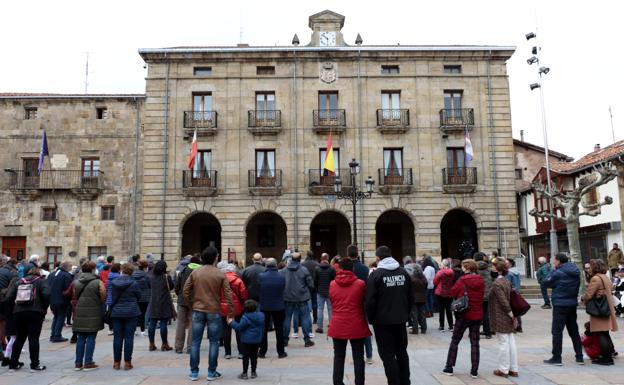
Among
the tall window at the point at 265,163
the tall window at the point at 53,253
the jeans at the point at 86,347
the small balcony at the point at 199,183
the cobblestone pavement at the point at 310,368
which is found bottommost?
the cobblestone pavement at the point at 310,368

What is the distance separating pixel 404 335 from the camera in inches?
259

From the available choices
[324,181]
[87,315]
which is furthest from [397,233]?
[87,315]

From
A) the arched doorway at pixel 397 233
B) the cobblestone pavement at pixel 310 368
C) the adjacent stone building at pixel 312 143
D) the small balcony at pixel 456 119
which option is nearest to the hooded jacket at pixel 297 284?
the cobblestone pavement at pixel 310 368

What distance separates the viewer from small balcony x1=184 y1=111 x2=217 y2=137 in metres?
26.2

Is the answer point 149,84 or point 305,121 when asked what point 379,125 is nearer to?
point 305,121

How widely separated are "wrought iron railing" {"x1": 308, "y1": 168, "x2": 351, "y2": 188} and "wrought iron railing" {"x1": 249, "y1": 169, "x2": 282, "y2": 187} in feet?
5.15

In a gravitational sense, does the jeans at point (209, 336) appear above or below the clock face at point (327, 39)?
below

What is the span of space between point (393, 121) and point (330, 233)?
7096mm

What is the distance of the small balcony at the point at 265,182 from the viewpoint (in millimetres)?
25781

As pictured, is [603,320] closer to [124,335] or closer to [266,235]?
[124,335]

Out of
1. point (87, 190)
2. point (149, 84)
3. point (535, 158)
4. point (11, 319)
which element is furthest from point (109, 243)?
point (535, 158)

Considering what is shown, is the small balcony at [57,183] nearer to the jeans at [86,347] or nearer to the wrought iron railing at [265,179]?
the wrought iron railing at [265,179]

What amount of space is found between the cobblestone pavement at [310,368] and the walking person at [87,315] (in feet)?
0.93

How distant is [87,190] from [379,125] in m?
15.8
